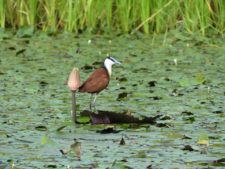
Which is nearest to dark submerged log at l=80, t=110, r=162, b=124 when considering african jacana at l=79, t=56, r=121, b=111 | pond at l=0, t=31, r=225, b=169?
pond at l=0, t=31, r=225, b=169

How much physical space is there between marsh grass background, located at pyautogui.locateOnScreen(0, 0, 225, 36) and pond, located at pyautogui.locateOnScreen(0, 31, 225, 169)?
0.23 m

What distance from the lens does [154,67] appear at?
9.67 metres

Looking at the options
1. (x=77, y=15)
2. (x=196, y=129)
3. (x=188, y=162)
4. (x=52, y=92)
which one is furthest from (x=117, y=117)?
(x=77, y=15)

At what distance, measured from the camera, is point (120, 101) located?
7.79 m

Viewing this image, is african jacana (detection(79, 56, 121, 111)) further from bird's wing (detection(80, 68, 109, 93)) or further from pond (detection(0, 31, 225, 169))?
pond (detection(0, 31, 225, 169))

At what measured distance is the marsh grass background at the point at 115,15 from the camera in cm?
1143

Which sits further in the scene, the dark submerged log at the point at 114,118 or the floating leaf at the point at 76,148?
the dark submerged log at the point at 114,118

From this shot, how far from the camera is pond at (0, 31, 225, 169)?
5531mm

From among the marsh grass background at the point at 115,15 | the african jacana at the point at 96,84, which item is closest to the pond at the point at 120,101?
the african jacana at the point at 96,84

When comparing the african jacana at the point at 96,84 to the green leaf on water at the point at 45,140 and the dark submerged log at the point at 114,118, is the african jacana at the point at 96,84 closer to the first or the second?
the dark submerged log at the point at 114,118

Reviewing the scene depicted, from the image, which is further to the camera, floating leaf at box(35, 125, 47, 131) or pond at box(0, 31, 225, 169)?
floating leaf at box(35, 125, 47, 131)

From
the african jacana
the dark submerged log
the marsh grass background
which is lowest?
the dark submerged log

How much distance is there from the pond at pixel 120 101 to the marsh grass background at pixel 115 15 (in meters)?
0.23

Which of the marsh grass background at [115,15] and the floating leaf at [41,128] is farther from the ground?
the marsh grass background at [115,15]
